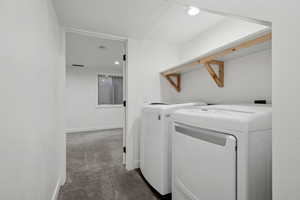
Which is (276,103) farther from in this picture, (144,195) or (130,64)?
(130,64)

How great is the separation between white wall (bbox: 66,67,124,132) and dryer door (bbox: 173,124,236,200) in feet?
13.8

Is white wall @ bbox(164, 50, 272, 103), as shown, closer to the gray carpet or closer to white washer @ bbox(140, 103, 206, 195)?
white washer @ bbox(140, 103, 206, 195)

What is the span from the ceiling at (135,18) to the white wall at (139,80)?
22 centimetres

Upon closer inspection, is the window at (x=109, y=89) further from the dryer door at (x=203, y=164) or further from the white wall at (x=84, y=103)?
the dryer door at (x=203, y=164)

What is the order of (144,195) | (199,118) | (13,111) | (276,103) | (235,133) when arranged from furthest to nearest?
(144,195) → (199,118) → (235,133) → (13,111) → (276,103)

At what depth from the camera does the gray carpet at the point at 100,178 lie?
162 centimetres

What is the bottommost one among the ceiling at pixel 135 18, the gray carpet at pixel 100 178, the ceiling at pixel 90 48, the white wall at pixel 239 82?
the gray carpet at pixel 100 178

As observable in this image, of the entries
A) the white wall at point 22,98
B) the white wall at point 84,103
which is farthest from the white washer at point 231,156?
the white wall at point 84,103

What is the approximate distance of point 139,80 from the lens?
92.3 inches

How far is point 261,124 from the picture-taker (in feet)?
2.60

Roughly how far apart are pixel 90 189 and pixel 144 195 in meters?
0.69

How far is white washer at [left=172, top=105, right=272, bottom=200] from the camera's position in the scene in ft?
2.47

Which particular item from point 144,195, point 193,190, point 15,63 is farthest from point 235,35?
point 144,195

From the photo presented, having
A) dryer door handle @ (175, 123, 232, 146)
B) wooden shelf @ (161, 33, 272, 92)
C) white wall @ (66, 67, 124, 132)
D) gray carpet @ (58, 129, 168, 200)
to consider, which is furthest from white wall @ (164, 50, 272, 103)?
white wall @ (66, 67, 124, 132)
